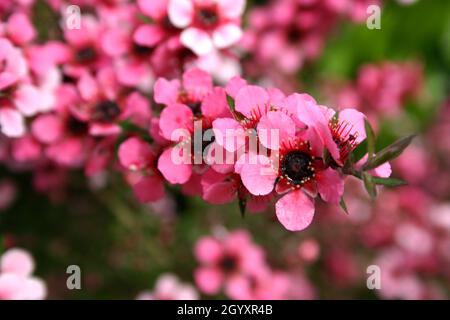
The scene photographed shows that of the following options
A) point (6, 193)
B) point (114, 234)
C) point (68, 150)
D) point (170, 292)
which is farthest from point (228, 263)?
point (6, 193)

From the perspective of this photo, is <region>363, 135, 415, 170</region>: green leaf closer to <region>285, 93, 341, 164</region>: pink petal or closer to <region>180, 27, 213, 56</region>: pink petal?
<region>285, 93, 341, 164</region>: pink petal

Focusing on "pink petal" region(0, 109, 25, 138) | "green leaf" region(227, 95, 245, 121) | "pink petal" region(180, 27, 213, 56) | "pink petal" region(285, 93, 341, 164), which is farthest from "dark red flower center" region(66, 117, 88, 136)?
"pink petal" region(285, 93, 341, 164)

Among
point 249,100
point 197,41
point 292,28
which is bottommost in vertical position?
point 249,100

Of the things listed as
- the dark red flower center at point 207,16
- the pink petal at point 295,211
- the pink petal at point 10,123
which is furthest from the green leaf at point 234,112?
the pink petal at point 10,123

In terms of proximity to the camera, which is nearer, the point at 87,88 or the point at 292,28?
the point at 87,88

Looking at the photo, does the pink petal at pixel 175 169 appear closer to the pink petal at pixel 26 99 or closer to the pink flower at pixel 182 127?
the pink flower at pixel 182 127

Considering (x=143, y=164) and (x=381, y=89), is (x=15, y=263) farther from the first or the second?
(x=381, y=89)

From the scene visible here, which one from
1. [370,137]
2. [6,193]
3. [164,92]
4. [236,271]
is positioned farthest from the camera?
[6,193]
